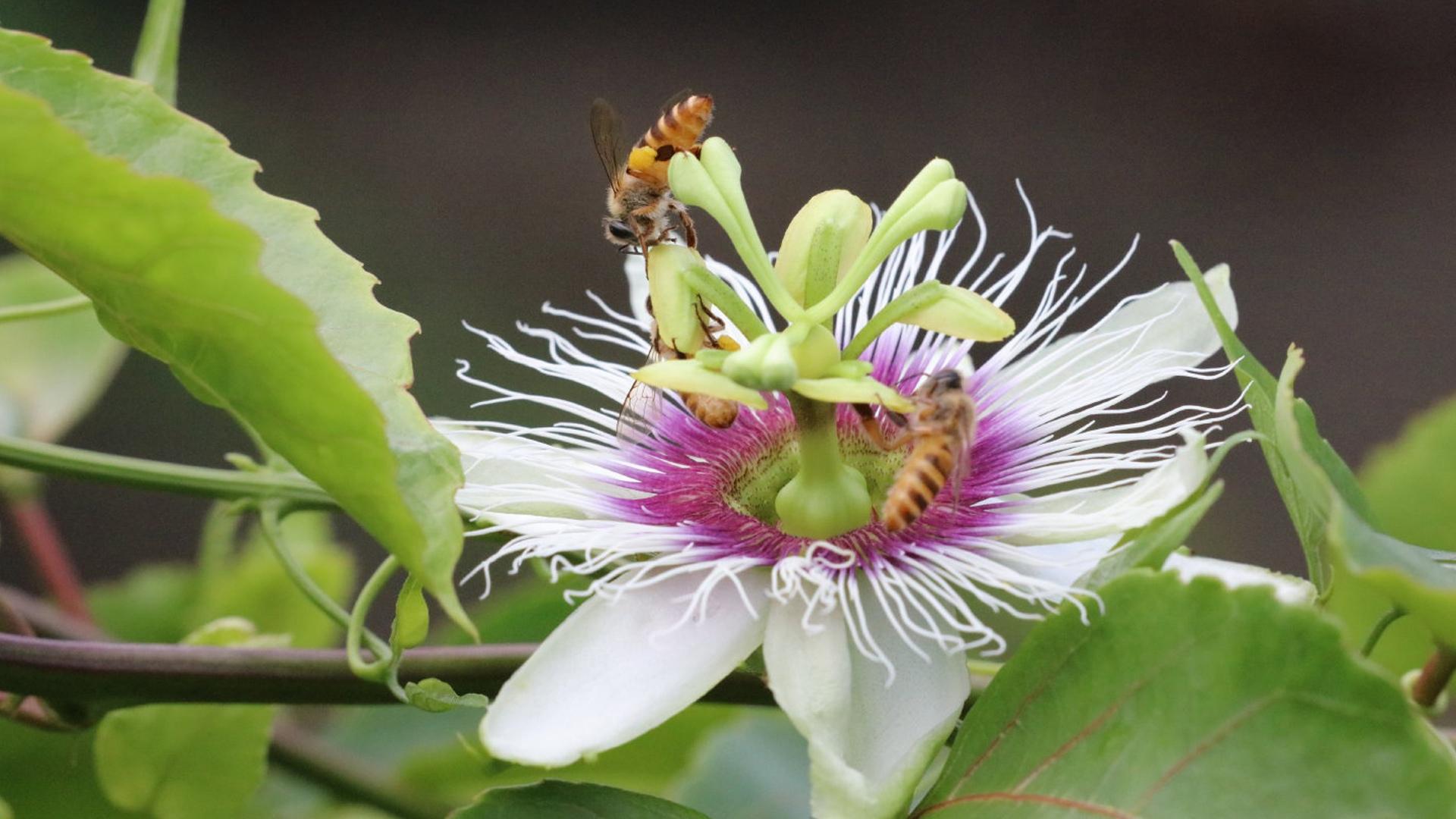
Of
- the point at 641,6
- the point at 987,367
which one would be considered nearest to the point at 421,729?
the point at 987,367

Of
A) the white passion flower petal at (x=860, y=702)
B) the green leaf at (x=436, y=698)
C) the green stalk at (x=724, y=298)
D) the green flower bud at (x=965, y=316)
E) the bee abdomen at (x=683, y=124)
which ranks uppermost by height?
the bee abdomen at (x=683, y=124)

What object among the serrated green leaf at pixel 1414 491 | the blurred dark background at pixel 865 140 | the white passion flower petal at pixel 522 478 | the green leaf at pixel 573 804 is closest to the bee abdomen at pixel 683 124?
the white passion flower petal at pixel 522 478

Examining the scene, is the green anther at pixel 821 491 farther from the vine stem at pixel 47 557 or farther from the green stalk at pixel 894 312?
the vine stem at pixel 47 557

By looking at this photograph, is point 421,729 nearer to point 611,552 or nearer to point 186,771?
point 186,771

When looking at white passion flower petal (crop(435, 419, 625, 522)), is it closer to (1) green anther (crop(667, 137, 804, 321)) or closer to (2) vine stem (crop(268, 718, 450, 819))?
(1) green anther (crop(667, 137, 804, 321))

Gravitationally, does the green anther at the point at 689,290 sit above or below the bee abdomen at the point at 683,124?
below

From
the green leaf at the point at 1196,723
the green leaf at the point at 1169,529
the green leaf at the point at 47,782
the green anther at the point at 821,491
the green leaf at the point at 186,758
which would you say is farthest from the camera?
the green leaf at the point at 47,782
